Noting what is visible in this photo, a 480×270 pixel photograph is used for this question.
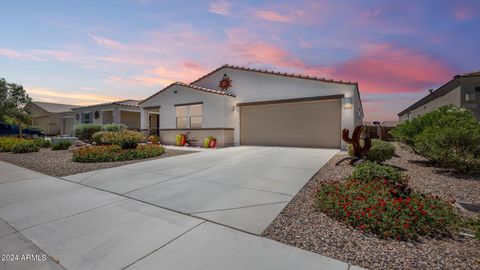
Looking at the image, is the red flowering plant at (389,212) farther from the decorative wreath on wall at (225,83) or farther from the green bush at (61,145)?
the green bush at (61,145)

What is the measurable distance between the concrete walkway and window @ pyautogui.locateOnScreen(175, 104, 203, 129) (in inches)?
470

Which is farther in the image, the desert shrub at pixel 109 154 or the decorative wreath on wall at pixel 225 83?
the decorative wreath on wall at pixel 225 83

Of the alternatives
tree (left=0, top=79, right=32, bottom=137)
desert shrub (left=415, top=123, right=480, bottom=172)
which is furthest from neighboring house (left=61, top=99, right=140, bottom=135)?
desert shrub (left=415, top=123, right=480, bottom=172)

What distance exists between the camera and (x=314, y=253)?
2611mm

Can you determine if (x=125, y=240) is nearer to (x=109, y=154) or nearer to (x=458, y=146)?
(x=109, y=154)

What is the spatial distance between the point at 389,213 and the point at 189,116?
1479 centimetres

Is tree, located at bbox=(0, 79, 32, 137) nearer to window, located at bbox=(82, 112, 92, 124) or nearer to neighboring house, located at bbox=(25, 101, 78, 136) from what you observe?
window, located at bbox=(82, 112, 92, 124)

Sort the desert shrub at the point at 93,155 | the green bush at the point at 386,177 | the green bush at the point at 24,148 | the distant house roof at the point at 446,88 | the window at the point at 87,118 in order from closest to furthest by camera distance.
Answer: the green bush at the point at 386,177 → the desert shrub at the point at 93,155 → the distant house roof at the point at 446,88 → the green bush at the point at 24,148 → the window at the point at 87,118

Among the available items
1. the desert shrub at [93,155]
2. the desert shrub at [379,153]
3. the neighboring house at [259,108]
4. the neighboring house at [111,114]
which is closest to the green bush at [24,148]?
the desert shrub at [93,155]

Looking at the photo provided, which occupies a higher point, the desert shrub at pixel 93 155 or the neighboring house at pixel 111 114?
the neighboring house at pixel 111 114

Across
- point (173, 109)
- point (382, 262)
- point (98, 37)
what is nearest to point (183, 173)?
point (382, 262)

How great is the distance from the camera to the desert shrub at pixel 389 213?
3.09m

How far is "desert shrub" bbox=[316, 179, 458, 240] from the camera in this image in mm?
3094

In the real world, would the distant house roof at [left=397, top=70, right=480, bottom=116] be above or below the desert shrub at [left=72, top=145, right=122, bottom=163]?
above
